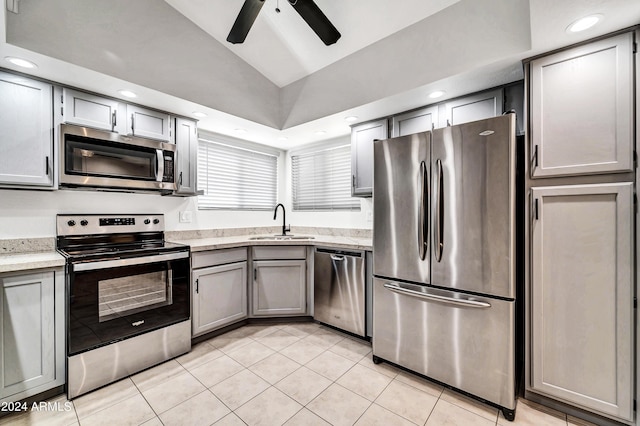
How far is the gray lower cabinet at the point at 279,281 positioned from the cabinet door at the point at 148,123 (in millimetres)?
1490

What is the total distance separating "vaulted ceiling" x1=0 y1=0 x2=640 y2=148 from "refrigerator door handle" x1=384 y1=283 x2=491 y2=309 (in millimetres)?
1615

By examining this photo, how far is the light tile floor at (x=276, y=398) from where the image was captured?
1.67m

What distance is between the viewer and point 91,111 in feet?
7.22

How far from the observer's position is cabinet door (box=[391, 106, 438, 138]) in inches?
97.2

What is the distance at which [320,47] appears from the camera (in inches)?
104

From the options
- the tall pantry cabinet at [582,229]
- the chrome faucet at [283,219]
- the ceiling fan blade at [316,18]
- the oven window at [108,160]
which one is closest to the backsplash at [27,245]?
the oven window at [108,160]

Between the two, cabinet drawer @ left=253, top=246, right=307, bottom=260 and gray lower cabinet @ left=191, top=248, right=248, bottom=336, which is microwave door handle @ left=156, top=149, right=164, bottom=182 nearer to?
gray lower cabinet @ left=191, top=248, right=248, bottom=336

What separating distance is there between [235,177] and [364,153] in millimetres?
1820

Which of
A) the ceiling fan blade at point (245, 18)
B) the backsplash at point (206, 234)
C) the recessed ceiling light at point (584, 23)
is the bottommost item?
the backsplash at point (206, 234)

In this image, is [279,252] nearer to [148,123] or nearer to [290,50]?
[148,123]

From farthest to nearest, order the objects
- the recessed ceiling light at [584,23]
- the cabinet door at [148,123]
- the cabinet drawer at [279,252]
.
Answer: the cabinet drawer at [279,252] < the cabinet door at [148,123] < the recessed ceiling light at [584,23]

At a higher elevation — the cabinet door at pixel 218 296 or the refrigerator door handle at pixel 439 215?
the refrigerator door handle at pixel 439 215

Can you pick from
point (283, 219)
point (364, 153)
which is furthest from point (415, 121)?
point (283, 219)

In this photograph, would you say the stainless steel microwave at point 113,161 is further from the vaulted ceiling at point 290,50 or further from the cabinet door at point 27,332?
the cabinet door at point 27,332
